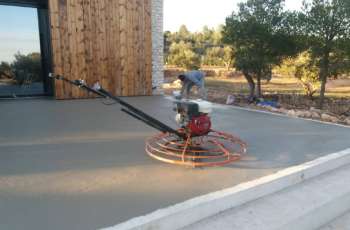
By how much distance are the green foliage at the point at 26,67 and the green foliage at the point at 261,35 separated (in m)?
5.34

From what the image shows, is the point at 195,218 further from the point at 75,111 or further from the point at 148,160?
the point at 75,111

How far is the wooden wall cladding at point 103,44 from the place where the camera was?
6512 millimetres

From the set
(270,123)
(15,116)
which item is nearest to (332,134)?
(270,123)

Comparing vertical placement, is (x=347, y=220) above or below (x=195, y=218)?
below

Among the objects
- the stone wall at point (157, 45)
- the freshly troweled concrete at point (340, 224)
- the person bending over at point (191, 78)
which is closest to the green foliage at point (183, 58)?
the stone wall at point (157, 45)

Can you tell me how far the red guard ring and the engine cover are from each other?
0.10 metres

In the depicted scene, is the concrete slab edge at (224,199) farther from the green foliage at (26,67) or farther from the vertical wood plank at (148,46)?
the green foliage at (26,67)

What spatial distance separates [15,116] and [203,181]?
12.2ft

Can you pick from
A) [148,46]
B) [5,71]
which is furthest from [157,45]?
[5,71]

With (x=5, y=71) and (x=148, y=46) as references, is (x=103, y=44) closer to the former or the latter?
(x=148, y=46)

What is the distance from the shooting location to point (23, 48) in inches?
270

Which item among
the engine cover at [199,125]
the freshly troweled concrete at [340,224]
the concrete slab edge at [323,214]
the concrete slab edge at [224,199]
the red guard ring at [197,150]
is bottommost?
the freshly troweled concrete at [340,224]

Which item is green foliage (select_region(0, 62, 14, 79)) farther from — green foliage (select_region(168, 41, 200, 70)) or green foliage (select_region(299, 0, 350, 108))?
green foliage (select_region(168, 41, 200, 70))

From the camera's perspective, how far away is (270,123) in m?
4.60
